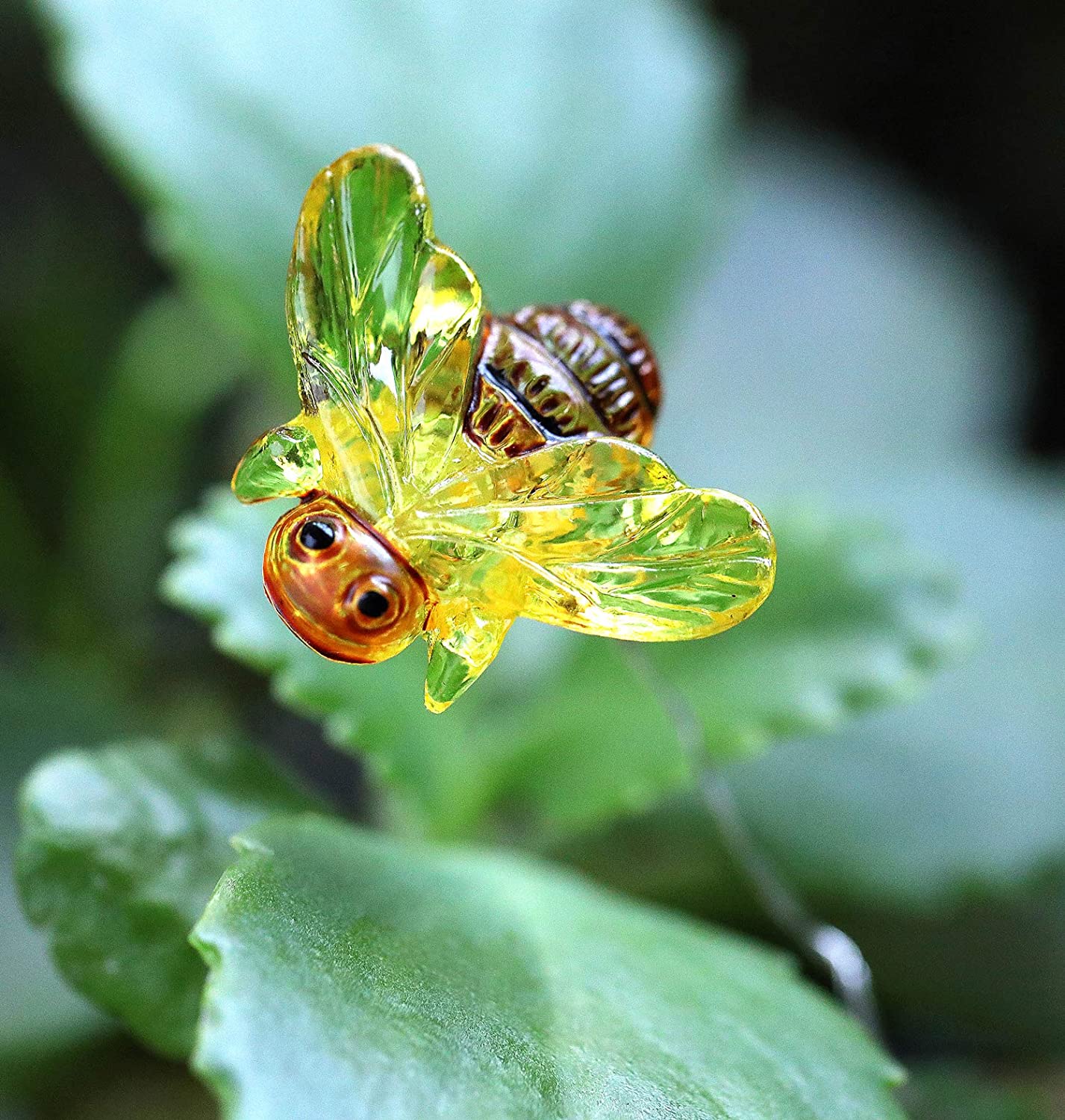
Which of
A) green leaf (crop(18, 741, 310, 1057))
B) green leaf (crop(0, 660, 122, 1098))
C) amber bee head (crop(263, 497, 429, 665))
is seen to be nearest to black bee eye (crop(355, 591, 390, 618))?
amber bee head (crop(263, 497, 429, 665))

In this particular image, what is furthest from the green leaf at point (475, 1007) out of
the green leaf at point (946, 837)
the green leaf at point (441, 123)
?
the green leaf at point (441, 123)

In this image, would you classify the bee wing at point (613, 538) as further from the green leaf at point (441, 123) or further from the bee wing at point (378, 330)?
the green leaf at point (441, 123)

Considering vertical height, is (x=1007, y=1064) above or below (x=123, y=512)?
above

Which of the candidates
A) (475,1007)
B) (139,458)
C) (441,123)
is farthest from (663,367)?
(475,1007)

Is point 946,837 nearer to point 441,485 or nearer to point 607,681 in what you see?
point 607,681

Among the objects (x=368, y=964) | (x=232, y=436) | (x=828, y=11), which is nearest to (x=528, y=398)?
(x=368, y=964)

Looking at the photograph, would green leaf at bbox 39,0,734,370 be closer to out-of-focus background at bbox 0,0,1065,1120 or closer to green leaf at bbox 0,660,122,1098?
out-of-focus background at bbox 0,0,1065,1120

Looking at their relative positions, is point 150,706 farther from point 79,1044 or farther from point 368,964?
point 368,964
